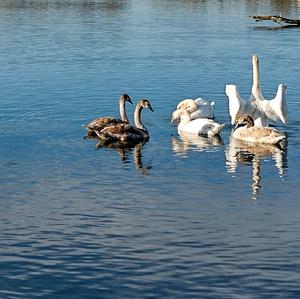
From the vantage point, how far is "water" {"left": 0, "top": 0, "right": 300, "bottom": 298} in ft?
57.8

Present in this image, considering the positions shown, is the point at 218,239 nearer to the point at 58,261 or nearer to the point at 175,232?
the point at 175,232

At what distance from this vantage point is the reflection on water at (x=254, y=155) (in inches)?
1007

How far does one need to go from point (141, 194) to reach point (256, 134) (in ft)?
23.0

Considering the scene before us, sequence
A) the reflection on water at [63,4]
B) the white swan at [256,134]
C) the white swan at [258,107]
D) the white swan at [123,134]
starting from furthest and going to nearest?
the reflection on water at [63,4]
the white swan at [258,107]
the white swan at [123,134]
the white swan at [256,134]

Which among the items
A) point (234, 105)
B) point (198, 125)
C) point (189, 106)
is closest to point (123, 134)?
point (198, 125)

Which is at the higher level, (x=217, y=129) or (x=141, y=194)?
(x=217, y=129)

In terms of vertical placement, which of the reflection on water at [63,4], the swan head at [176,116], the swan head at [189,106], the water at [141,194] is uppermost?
the reflection on water at [63,4]

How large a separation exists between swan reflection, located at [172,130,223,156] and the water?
10 centimetres

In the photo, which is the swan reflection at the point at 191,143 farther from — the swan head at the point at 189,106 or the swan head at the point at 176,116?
the swan head at the point at 189,106

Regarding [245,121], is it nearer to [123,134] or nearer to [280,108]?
[280,108]

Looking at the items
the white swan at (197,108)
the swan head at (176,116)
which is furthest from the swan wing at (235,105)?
the swan head at (176,116)

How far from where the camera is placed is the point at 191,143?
2906cm

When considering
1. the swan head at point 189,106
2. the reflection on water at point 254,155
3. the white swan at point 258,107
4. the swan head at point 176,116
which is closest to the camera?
the reflection on water at point 254,155

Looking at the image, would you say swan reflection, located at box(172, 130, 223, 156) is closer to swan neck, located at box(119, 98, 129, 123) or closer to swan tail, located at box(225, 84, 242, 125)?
swan tail, located at box(225, 84, 242, 125)
